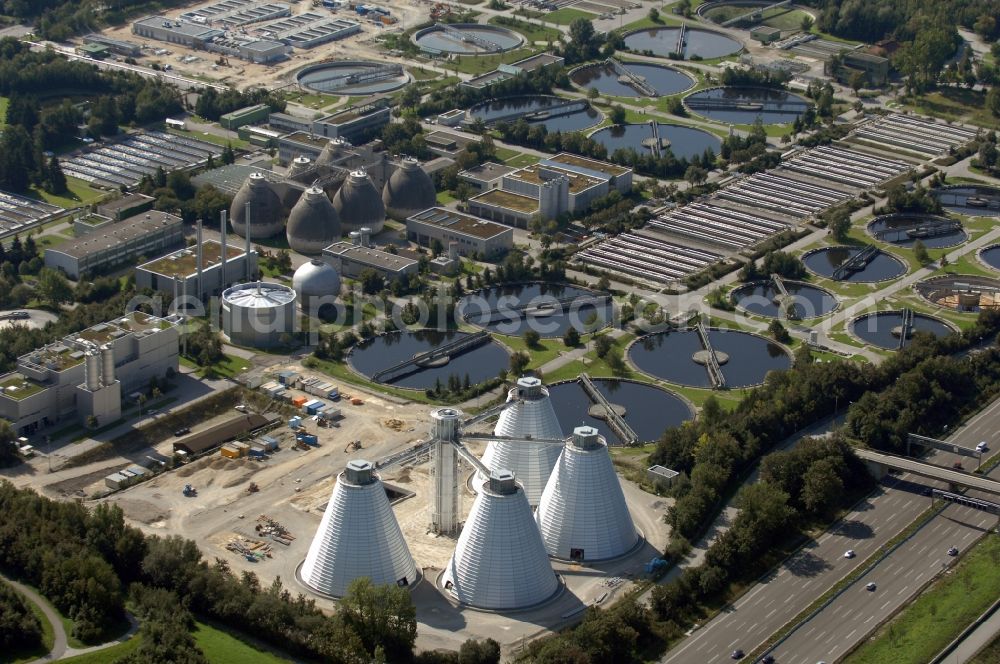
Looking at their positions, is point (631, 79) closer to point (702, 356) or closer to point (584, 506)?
point (702, 356)

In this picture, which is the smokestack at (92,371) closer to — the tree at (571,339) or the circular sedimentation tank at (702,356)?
the tree at (571,339)

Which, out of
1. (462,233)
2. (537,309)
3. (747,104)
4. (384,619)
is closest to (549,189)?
(462,233)

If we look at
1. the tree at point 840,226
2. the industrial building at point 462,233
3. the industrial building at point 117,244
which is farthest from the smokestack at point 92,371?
the tree at point 840,226

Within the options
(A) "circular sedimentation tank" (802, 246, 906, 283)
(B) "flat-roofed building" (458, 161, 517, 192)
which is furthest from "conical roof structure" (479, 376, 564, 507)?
(B) "flat-roofed building" (458, 161, 517, 192)

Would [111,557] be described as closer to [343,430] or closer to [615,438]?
[343,430]

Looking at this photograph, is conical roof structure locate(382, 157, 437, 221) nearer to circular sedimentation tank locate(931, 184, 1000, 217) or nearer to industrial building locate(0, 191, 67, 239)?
industrial building locate(0, 191, 67, 239)

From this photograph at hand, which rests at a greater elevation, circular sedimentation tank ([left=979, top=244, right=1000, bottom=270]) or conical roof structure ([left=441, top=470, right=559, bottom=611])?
conical roof structure ([left=441, top=470, right=559, bottom=611])
